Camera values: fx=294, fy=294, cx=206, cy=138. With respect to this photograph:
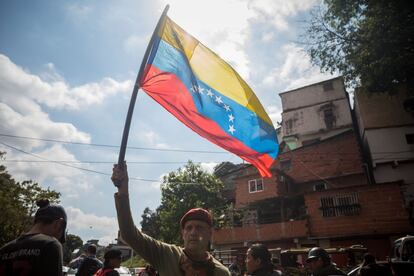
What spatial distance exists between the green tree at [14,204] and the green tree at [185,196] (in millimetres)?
13556

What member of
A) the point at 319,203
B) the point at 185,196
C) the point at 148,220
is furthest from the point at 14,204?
the point at 148,220

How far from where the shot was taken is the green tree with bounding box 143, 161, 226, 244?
124 ft

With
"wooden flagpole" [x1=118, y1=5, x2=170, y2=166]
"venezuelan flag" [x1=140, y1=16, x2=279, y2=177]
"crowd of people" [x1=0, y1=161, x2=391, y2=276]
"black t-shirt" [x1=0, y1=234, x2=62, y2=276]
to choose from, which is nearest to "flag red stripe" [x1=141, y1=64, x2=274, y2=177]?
"venezuelan flag" [x1=140, y1=16, x2=279, y2=177]

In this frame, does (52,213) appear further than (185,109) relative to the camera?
No

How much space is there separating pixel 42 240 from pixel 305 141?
3835 cm

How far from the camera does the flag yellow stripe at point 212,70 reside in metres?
4.62

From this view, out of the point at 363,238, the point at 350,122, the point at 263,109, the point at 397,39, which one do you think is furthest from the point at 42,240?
the point at 350,122

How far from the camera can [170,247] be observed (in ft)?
8.89

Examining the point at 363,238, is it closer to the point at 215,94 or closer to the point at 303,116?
the point at 303,116

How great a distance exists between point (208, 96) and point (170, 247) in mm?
2701

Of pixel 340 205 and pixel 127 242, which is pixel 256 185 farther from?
pixel 127 242

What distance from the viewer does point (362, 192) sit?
77.5ft

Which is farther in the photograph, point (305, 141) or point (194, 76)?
point (305, 141)

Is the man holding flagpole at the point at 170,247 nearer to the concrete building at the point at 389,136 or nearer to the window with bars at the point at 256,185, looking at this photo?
the concrete building at the point at 389,136
